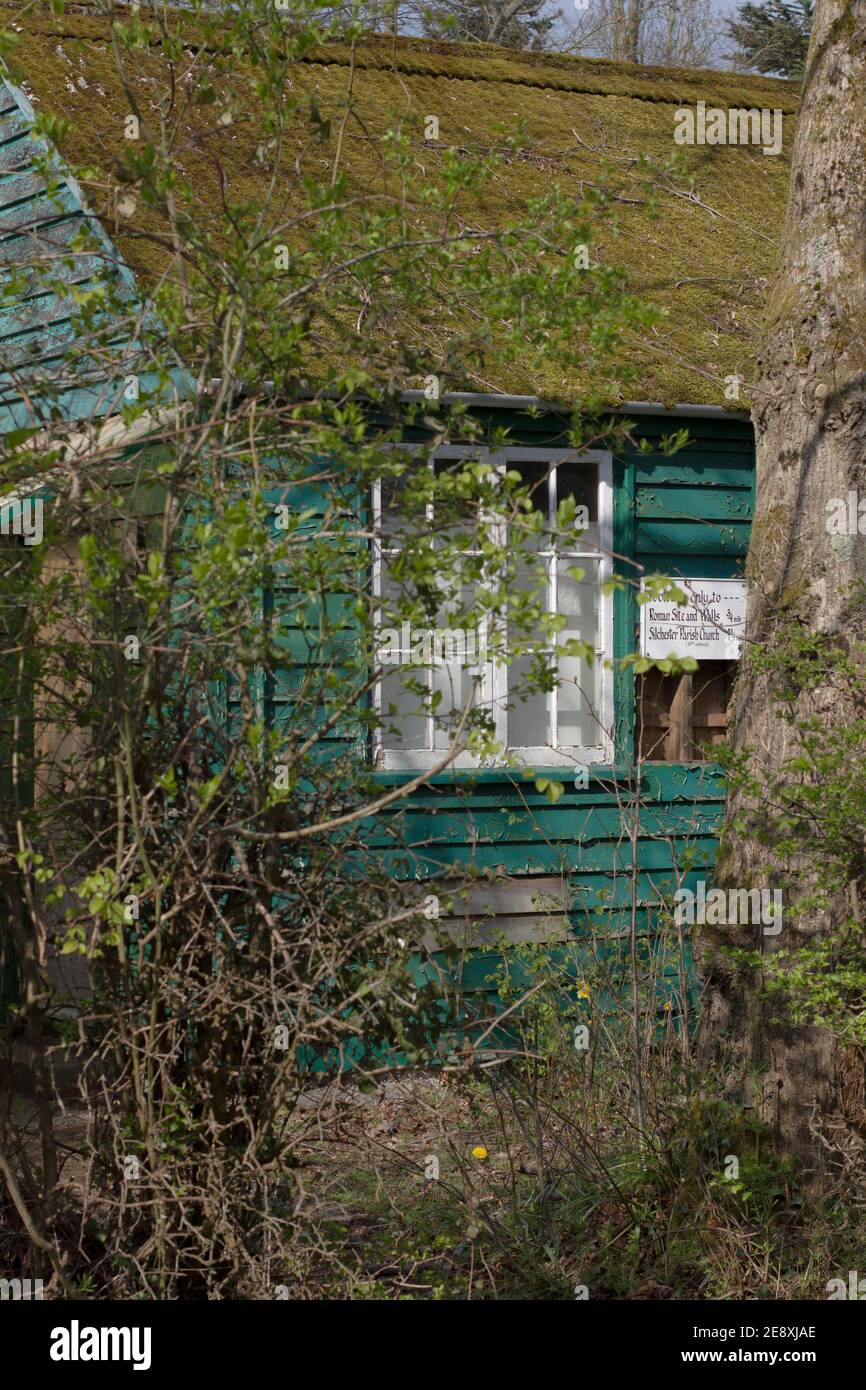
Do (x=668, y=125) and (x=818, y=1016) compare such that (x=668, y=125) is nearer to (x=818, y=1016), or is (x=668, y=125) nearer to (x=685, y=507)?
(x=685, y=507)

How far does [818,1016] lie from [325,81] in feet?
25.3

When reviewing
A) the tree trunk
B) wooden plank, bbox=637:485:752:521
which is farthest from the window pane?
the tree trunk

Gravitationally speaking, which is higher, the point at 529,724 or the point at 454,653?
the point at 454,653

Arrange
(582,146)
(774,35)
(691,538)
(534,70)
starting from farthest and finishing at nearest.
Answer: (774,35), (534,70), (582,146), (691,538)

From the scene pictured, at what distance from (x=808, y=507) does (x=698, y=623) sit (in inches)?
105

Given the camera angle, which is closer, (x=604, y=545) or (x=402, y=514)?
(x=402, y=514)

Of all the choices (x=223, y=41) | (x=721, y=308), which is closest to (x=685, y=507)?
(x=721, y=308)

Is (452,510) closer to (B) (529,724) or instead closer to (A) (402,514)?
(A) (402,514)

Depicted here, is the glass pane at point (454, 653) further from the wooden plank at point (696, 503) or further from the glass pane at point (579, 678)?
the wooden plank at point (696, 503)

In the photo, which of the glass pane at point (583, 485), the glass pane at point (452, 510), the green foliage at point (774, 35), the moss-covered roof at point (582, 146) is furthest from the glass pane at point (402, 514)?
the green foliage at point (774, 35)

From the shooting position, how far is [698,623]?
816cm

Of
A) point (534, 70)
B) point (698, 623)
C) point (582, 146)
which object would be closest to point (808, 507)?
point (698, 623)

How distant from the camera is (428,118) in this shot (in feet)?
31.3

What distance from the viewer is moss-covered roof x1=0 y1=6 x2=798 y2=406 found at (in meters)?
8.21
